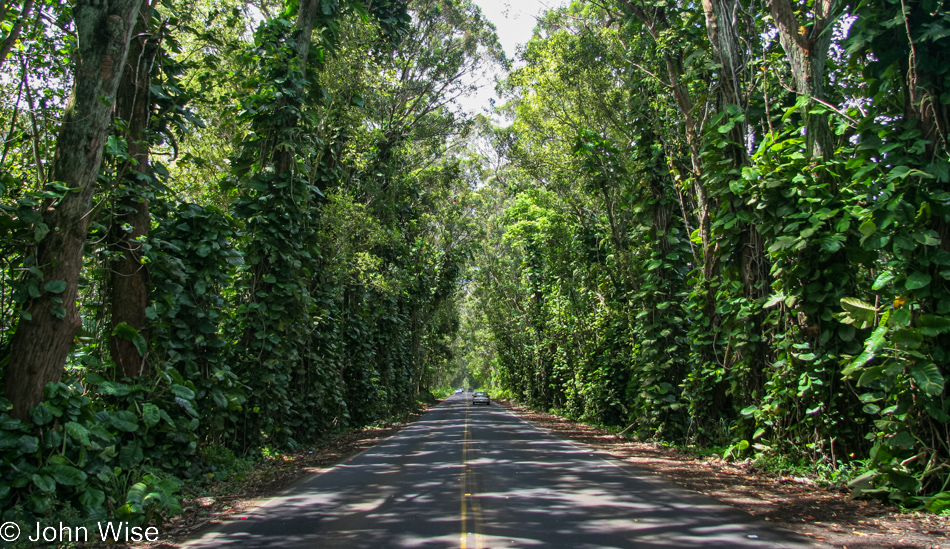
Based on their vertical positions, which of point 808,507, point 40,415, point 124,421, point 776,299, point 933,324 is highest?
point 776,299

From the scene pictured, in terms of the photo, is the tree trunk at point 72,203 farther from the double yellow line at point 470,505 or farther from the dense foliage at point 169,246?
the double yellow line at point 470,505

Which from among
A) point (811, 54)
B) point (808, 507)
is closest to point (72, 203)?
point (808, 507)

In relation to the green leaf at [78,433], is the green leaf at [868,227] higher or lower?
higher

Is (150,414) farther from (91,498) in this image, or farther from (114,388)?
(91,498)

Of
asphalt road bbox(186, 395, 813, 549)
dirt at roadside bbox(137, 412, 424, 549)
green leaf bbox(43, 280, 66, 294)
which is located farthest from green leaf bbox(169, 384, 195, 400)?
green leaf bbox(43, 280, 66, 294)

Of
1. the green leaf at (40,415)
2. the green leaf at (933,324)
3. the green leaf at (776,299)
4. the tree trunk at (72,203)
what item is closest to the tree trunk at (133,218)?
the tree trunk at (72,203)

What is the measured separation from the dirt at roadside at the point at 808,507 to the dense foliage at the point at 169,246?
7132 mm

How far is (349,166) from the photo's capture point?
19.5 m

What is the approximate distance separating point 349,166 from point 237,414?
10279 mm

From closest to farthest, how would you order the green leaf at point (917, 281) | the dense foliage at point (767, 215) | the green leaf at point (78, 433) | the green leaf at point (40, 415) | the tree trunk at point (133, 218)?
the green leaf at point (40, 415) → the green leaf at point (78, 433) → the green leaf at point (917, 281) → the dense foliage at point (767, 215) → the tree trunk at point (133, 218)

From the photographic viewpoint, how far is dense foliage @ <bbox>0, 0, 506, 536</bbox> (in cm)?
624

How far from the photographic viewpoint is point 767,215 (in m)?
9.48

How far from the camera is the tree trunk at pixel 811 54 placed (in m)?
8.81

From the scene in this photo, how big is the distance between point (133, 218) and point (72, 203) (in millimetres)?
2372
